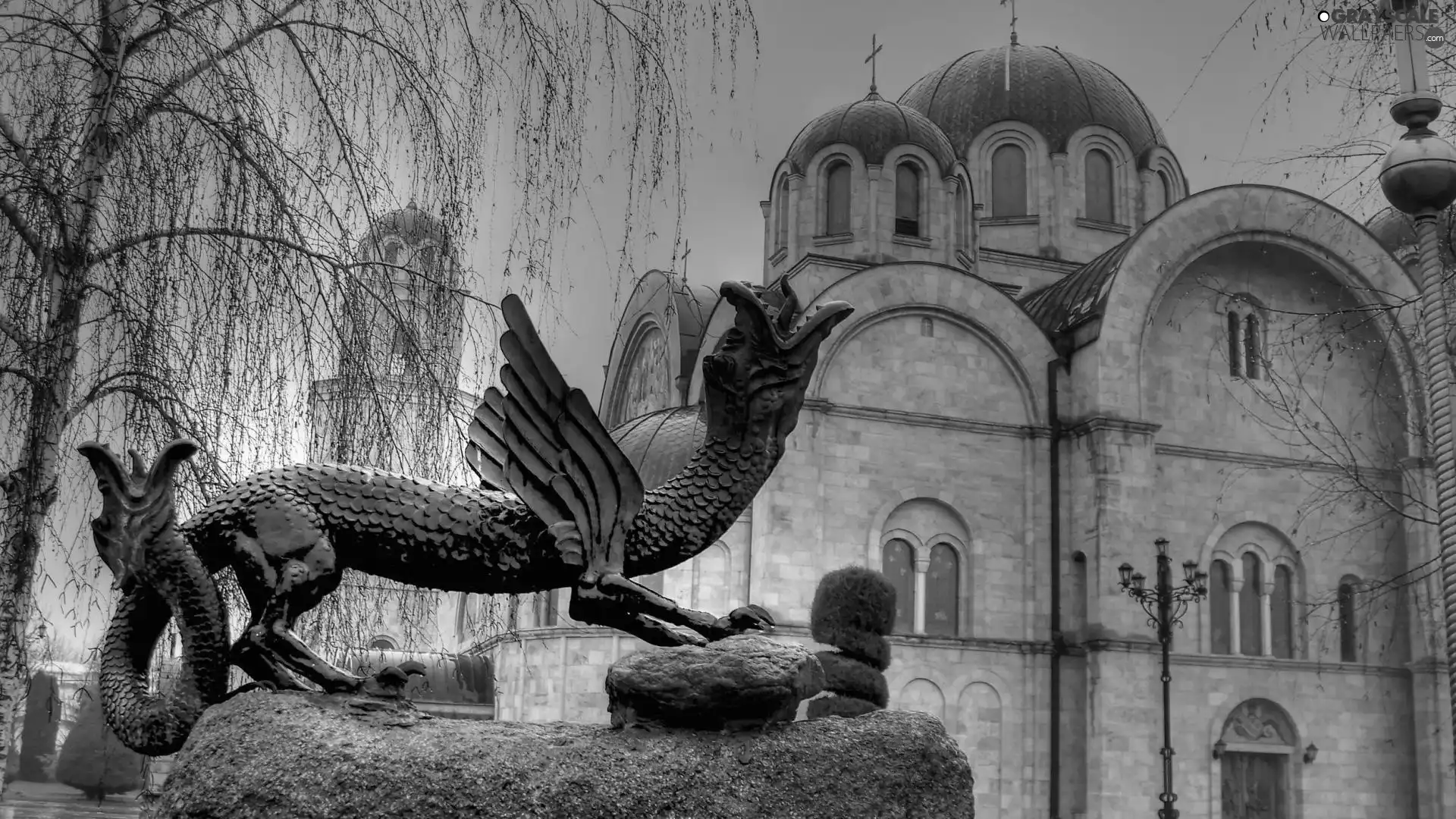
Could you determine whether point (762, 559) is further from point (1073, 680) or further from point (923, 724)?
point (923, 724)

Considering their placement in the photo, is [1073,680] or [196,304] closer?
[196,304]

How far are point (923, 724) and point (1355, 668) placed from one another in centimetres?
2312

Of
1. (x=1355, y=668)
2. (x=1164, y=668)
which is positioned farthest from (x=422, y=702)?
(x=1355, y=668)

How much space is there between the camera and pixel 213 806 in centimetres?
361

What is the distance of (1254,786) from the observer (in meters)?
23.8

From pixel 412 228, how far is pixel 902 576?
19024 millimetres

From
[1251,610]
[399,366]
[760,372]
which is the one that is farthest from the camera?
[1251,610]

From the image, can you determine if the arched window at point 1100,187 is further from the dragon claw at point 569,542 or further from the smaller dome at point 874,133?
the dragon claw at point 569,542

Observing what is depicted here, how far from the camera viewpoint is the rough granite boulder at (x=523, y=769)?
3.63 meters

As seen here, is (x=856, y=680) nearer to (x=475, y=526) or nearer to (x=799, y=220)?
(x=475, y=526)

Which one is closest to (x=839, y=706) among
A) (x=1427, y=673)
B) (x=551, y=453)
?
(x=551, y=453)

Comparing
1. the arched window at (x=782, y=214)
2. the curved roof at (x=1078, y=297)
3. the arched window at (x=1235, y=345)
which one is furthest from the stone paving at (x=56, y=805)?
the arched window at (x=1235, y=345)

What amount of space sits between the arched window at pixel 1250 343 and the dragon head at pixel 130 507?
937 inches

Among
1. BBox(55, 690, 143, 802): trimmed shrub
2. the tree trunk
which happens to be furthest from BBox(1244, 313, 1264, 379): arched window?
the tree trunk
